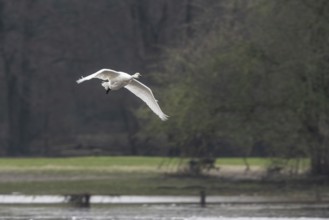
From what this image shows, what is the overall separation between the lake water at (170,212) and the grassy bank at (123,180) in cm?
309

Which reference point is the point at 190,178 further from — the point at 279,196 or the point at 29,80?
the point at 29,80

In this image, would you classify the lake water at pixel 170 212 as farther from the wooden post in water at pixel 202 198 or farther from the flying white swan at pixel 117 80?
the flying white swan at pixel 117 80

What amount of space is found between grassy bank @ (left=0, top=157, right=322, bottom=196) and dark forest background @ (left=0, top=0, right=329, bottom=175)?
1279 millimetres

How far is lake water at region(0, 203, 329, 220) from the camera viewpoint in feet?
121

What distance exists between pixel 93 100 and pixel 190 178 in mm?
Result: 21042

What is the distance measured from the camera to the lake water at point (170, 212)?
36875mm

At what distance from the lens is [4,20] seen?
A: 65438 millimetres

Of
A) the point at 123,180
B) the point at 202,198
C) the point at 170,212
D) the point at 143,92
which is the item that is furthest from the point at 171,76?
the point at 143,92

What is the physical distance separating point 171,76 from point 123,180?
5.38 metres

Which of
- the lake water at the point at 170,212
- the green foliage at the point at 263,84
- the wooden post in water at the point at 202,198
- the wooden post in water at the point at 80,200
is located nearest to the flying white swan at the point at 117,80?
the lake water at the point at 170,212

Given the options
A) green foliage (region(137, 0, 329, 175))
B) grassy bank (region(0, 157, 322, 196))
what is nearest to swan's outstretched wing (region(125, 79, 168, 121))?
grassy bank (region(0, 157, 322, 196))

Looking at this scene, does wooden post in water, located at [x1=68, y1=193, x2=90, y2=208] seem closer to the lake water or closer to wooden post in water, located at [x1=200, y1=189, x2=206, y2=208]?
the lake water

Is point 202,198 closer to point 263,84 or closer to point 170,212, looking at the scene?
point 170,212

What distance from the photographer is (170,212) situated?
3906 cm
